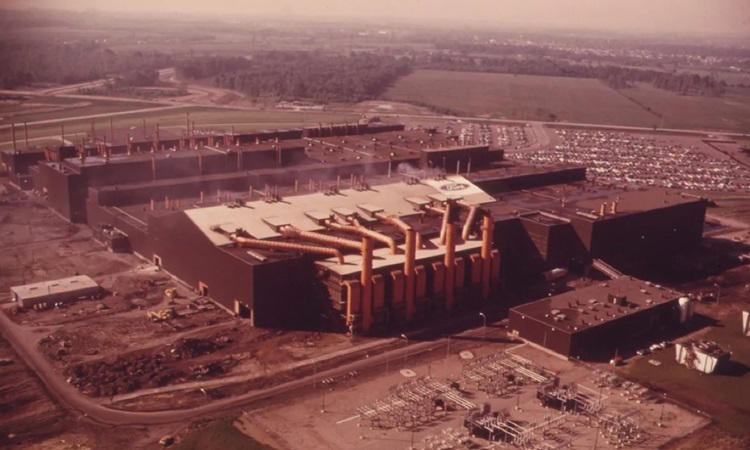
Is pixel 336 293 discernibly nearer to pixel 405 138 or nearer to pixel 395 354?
pixel 395 354

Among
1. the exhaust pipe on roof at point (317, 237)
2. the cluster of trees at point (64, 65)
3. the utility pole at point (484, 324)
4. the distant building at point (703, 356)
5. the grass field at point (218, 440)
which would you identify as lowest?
the utility pole at point (484, 324)

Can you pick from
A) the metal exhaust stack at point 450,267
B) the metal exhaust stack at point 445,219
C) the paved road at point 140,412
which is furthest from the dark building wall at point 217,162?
the metal exhaust stack at point 450,267

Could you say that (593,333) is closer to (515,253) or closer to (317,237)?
(515,253)

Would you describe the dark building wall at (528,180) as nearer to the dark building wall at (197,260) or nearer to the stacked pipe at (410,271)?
the stacked pipe at (410,271)

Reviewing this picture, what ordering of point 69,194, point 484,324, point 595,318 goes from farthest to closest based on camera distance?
point 69,194
point 484,324
point 595,318

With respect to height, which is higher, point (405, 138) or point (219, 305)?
point (405, 138)

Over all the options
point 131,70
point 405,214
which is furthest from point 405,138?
point 131,70

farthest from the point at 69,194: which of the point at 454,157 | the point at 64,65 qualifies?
the point at 64,65
